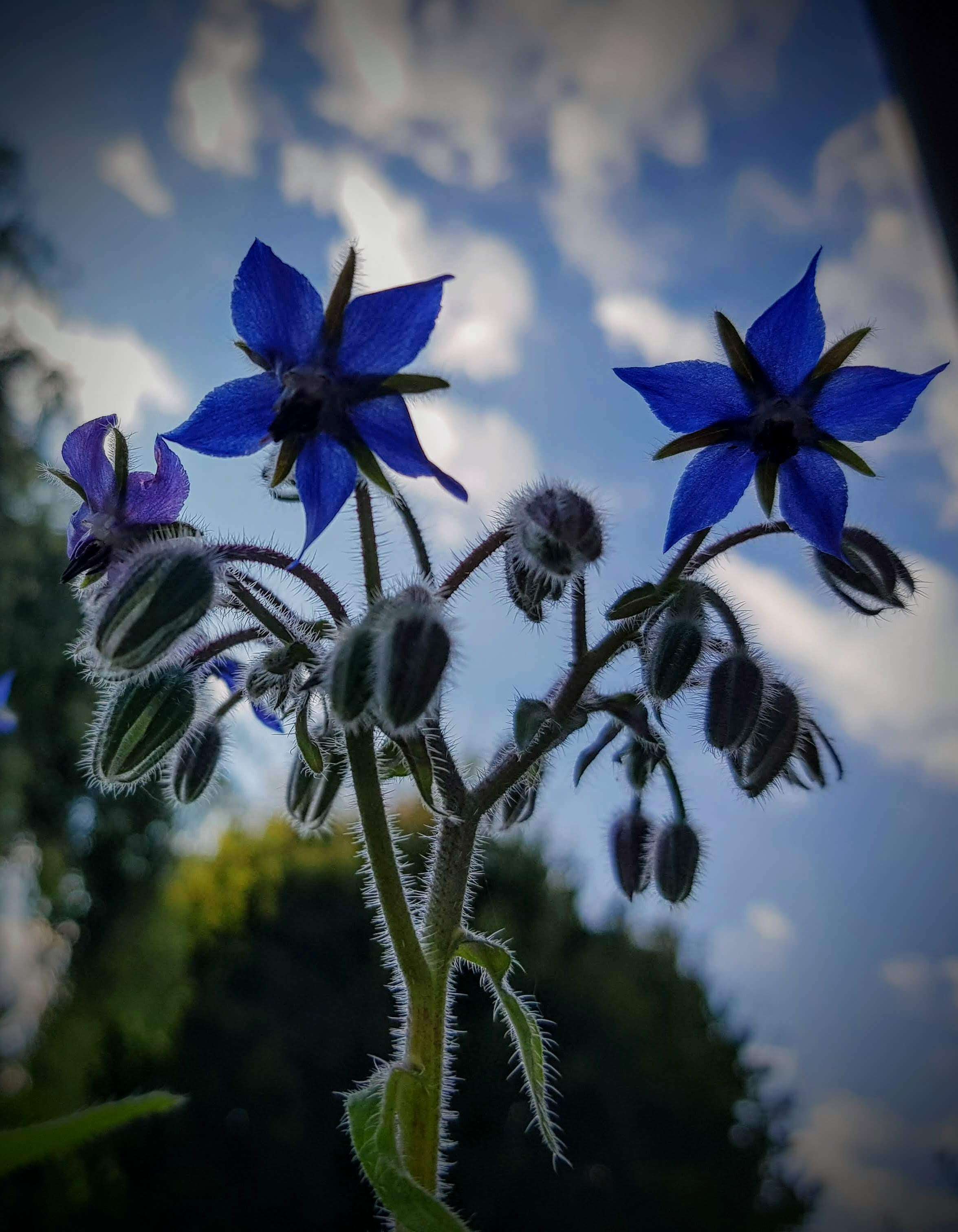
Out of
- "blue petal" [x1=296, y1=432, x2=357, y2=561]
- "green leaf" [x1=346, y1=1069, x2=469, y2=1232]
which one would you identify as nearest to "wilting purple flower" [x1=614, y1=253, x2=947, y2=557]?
"blue petal" [x1=296, y1=432, x2=357, y2=561]

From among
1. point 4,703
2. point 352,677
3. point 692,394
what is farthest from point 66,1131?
point 4,703

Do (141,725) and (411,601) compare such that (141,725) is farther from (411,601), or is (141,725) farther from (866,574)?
(866,574)

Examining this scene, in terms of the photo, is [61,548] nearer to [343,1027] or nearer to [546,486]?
[343,1027]

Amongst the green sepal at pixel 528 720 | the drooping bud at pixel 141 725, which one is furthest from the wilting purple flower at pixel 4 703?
the green sepal at pixel 528 720

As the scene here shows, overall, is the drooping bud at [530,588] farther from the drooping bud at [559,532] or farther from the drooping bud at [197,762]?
the drooping bud at [197,762]

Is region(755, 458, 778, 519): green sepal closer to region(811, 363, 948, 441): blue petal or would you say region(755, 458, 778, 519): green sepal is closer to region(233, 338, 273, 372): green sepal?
region(811, 363, 948, 441): blue petal
